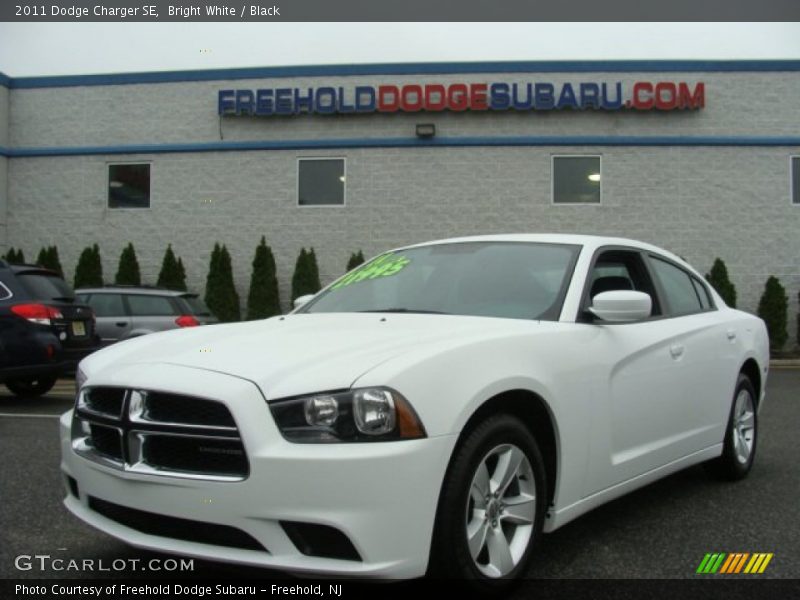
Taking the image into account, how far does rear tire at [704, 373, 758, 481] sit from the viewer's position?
Answer: 4835 millimetres

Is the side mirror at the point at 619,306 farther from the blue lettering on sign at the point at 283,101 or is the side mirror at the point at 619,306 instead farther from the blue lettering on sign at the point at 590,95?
the blue lettering on sign at the point at 283,101

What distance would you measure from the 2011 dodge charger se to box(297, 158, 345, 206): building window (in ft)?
42.6

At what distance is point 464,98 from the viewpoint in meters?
16.4

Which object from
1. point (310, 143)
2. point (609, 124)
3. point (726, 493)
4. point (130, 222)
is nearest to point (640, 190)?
point (609, 124)

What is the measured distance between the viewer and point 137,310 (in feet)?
37.0

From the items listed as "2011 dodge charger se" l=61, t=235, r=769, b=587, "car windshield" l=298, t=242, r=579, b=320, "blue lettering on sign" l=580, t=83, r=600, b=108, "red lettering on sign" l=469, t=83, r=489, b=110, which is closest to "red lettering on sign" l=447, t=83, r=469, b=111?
"red lettering on sign" l=469, t=83, r=489, b=110

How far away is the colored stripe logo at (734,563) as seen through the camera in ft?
10.9

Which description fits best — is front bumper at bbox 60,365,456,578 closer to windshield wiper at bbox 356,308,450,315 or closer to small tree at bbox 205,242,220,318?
windshield wiper at bbox 356,308,450,315

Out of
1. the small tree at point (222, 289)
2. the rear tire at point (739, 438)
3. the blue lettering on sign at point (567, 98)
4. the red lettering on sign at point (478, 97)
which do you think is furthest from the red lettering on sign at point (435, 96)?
the rear tire at point (739, 438)

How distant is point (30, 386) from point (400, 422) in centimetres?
840

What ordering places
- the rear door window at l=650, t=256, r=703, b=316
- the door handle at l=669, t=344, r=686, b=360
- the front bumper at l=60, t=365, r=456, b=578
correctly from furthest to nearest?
Result: the rear door window at l=650, t=256, r=703, b=316 < the door handle at l=669, t=344, r=686, b=360 < the front bumper at l=60, t=365, r=456, b=578

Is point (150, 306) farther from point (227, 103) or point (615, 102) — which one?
point (615, 102)

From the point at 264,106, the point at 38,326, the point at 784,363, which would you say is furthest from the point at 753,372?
the point at 264,106

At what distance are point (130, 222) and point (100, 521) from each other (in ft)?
50.6
